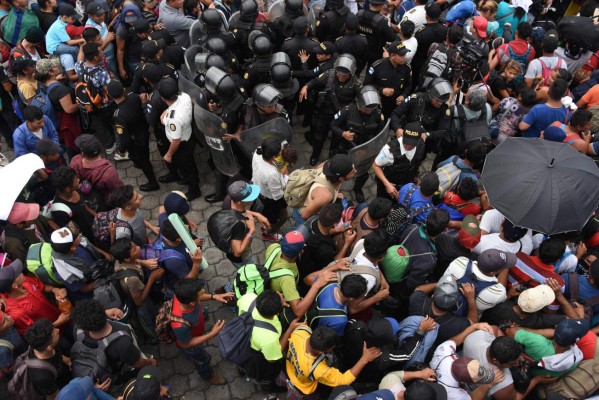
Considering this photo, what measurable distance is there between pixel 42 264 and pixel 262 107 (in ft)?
9.64

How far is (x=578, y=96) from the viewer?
6848 millimetres

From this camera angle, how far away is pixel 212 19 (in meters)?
6.36

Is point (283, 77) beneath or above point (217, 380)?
above

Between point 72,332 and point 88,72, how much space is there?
11.2ft

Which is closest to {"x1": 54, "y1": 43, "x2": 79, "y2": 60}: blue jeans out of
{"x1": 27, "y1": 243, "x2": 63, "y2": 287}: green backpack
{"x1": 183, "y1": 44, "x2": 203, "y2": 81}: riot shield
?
{"x1": 183, "y1": 44, "x2": 203, "y2": 81}: riot shield

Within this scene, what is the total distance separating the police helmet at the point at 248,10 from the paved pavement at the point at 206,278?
6.19ft

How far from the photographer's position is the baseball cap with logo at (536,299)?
12.2 feet

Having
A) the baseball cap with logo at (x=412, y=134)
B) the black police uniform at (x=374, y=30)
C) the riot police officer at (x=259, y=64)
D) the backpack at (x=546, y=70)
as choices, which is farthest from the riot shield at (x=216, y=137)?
the backpack at (x=546, y=70)

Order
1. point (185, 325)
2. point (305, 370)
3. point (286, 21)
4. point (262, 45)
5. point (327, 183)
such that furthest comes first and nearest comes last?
point (286, 21)
point (262, 45)
point (327, 183)
point (185, 325)
point (305, 370)

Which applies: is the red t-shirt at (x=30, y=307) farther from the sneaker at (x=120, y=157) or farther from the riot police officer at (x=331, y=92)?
the riot police officer at (x=331, y=92)

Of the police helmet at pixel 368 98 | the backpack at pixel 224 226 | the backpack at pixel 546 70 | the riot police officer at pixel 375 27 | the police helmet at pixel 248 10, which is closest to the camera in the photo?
the backpack at pixel 224 226

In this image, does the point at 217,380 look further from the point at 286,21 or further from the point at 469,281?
the point at 286,21

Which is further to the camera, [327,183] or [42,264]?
[327,183]

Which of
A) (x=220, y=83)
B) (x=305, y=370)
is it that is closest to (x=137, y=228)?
(x=220, y=83)
